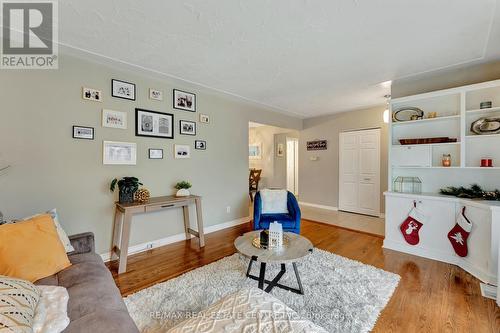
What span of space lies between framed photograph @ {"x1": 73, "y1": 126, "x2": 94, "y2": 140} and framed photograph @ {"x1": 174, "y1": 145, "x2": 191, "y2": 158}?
1056 millimetres

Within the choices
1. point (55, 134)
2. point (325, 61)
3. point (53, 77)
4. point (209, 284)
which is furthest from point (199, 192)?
point (325, 61)

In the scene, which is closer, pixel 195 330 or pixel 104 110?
pixel 195 330

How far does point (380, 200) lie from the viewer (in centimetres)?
469

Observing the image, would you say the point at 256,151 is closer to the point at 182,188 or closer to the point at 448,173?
the point at 182,188

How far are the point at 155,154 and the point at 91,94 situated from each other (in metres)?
1.00

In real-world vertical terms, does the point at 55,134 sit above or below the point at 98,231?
above

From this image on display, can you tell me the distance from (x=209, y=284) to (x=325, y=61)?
274 centimetres

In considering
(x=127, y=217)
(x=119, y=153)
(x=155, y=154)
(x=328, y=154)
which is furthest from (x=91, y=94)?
(x=328, y=154)

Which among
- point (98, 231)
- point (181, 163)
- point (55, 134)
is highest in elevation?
point (55, 134)

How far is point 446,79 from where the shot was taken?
2922 mm

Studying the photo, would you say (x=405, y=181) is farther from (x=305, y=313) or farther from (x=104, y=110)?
(x=104, y=110)

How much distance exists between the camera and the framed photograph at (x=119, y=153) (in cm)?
265

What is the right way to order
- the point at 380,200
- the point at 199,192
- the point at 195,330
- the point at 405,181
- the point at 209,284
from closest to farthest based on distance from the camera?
the point at 195,330
the point at 209,284
the point at 405,181
the point at 199,192
the point at 380,200

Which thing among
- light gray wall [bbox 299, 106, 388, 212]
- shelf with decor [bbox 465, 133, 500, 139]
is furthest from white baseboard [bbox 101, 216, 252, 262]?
shelf with decor [bbox 465, 133, 500, 139]
